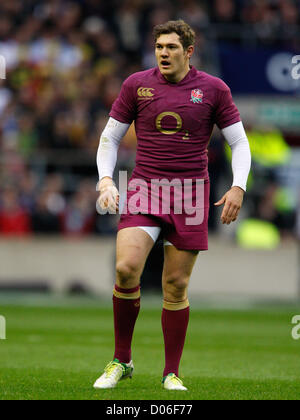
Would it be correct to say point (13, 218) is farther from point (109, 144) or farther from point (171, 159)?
point (171, 159)

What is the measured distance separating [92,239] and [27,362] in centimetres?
922

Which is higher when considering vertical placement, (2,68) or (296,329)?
(2,68)

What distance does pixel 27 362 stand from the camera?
8.91 metres

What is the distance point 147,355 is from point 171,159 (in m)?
3.29

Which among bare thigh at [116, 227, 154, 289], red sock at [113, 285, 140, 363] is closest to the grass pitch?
red sock at [113, 285, 140, 363]

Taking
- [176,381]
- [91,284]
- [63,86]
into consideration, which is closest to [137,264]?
[176,381]

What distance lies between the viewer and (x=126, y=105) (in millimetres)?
7215

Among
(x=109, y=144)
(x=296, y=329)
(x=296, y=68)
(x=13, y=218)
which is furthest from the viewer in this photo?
(x=296, y=68)

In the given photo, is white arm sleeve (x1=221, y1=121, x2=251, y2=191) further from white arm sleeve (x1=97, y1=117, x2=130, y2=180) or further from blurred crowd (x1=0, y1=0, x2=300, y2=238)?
blurred crowd (x1=0, y1=0, x2=300, y2=238)

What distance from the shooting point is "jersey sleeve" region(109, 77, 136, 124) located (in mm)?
7188

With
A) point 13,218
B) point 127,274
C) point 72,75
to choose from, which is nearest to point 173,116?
point 127,274
